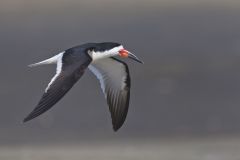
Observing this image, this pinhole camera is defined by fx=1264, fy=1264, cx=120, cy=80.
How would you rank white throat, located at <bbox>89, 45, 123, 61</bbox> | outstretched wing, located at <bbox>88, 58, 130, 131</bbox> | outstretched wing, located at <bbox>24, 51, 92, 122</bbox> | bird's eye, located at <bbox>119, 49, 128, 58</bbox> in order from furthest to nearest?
1. outstretched wing, located at <bbox>88, 58, 130, 131</bbox>
2. bird's eye, located at <bbox>119, 49, 128, 58</bbox>
3. white throat, located at <bbox>89, 45, 123, 61</bbox>
4. outstretched wing, located at <bbox>24, 51, 92, 122</bbox>

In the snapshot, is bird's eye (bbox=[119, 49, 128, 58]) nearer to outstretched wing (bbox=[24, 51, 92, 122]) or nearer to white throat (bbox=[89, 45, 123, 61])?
white throat (bbox=[89, 45, 123, 61])

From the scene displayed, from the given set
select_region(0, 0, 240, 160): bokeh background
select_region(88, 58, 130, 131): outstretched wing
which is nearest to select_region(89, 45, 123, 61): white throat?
select_region(88, 58, 130, 131): outstretched wing

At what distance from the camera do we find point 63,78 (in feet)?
34.4

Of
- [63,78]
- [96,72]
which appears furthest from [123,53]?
[63,78]

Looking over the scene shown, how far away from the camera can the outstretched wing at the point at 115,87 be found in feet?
40.2

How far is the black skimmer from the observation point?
10258 mm

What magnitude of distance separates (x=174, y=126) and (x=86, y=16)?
218 inches

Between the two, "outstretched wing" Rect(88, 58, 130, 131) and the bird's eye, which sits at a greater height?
the bird's eye

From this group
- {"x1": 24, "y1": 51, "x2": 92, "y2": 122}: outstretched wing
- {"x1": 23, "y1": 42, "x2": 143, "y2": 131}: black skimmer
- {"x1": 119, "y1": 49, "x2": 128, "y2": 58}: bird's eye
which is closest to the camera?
{"x1": 24, "y1": 51, "x2": 92, "y2": 122}: outstretched wing

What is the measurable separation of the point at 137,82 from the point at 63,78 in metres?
6.37

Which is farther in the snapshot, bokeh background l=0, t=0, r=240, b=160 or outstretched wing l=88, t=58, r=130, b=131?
bokeh background l=0, t=0, r=240, b=160

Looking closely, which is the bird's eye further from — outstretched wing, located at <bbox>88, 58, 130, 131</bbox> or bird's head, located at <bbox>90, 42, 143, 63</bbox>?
outstretched wing, located at <bbox>88, 58, 130, 131</bbox>

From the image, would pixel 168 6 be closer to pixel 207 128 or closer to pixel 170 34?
pixel 170 34

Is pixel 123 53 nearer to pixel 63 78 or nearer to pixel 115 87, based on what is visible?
pixel 115 87
